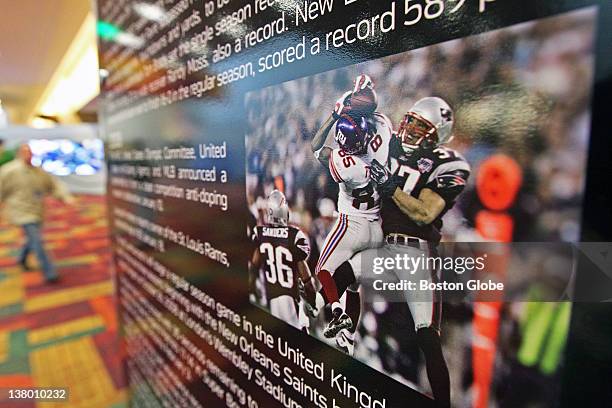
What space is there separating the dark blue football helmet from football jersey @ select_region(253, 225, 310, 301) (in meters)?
0.18

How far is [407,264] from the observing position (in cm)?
50

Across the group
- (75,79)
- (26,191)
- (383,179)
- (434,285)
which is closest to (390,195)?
(383,179)

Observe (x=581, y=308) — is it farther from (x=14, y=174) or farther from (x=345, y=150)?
(x=14, y=174)

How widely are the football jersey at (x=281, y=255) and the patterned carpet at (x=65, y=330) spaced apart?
162 centimetres

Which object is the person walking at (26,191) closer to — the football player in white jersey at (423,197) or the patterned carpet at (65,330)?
the patterned carpet at (65,330)

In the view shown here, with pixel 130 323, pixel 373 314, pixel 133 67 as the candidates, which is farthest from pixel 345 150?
pixel 130 323

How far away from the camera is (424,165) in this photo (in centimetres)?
47

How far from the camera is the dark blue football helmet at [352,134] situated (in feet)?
1.77

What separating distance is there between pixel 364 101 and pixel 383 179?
0.11 m

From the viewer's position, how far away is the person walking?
10.3ft

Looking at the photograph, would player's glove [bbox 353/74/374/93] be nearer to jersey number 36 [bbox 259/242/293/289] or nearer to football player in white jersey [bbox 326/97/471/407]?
football player in white jersey [bbox 326/97/471/407]

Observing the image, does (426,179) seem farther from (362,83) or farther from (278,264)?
(278,264)

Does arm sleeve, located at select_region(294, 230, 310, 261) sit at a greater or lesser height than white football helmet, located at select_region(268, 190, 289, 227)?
lesser

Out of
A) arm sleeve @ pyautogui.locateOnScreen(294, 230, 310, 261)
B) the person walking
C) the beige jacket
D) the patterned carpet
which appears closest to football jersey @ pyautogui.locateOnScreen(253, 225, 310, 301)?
arm sleeve @ pyautogui.locateOnScreen(294, 230, 310, 261)
